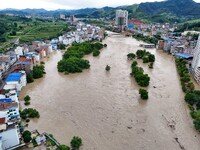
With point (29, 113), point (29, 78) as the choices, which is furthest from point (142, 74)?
point (29, 113)

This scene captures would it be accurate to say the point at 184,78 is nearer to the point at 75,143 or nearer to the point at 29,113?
the point at 75,143

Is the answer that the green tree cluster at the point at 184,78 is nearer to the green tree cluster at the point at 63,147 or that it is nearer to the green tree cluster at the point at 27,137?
the green tree cluster at the point at 63,147

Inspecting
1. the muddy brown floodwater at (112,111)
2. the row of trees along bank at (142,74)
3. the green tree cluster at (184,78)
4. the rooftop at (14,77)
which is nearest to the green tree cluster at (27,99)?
the muddy brown floodwater at (112,111)

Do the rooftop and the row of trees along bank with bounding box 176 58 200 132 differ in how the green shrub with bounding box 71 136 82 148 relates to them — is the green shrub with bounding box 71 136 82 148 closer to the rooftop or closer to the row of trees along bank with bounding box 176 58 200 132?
the row of trees along bank with bounding box 176 58 200 132

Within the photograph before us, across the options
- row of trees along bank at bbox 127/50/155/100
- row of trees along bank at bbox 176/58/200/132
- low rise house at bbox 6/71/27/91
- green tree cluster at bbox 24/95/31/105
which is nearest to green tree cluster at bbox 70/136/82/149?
green tree cluster at bbox 24/95/31/105

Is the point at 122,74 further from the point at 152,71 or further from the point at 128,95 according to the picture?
the point at 128,95
